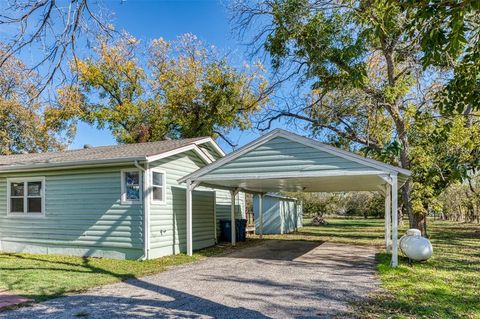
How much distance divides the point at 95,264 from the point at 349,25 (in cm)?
912

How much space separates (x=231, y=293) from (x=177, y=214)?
235 inches

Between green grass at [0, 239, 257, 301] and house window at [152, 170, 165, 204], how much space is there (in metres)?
1.77

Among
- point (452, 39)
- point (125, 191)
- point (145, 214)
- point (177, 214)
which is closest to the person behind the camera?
point (452, 39)

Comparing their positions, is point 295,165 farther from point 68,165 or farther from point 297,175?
point 68,165

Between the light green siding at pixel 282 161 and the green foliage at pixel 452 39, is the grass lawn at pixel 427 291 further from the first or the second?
the green foliage at pixel 452 39

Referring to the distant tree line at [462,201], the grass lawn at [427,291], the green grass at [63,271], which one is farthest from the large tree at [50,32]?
the distant tree line at [462,201]

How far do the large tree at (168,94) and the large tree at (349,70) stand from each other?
978cm

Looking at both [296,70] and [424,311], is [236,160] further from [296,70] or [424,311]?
[424,311]

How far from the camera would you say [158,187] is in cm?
1172

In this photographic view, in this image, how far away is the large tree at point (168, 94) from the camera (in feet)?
82.9

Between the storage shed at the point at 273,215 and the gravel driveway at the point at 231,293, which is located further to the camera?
the storage shed at the point at 273,215

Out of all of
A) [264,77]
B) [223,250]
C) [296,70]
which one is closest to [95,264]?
[223,250]

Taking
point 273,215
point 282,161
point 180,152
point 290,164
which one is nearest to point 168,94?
point 273,215

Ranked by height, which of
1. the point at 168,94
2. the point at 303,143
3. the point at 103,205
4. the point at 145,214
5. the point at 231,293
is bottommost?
the point at 231,293
